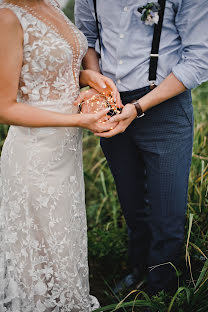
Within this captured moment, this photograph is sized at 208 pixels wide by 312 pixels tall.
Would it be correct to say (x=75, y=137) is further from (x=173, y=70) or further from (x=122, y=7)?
(x=122, y=7)

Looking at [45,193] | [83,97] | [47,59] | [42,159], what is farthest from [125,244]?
[47,59]

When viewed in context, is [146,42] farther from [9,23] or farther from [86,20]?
[9,23]

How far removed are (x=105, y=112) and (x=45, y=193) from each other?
0.58 meters

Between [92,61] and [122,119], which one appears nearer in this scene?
[122,119]

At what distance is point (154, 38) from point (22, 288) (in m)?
1.72

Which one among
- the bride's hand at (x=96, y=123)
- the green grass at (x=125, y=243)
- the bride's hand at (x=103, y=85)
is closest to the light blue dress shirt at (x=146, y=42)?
the bride's hand at (x=103, y=85)

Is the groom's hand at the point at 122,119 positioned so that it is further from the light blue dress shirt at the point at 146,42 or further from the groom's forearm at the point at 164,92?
the light blue dress shirt at the point at 146,42

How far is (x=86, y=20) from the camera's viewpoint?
7.26ft

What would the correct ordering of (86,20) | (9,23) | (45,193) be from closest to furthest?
(9,23) < (45,193) < (86,20)

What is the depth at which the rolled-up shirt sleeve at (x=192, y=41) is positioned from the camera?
1732mm

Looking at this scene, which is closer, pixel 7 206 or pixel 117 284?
pixel 7 206

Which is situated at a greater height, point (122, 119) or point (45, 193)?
point (122, 119)

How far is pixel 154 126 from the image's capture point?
206 centimetres

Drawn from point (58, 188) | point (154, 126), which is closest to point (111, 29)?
point (154, 126)
